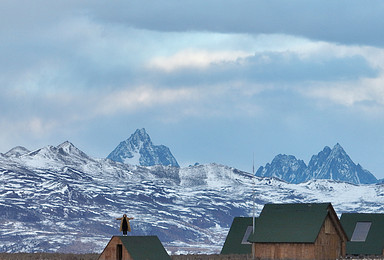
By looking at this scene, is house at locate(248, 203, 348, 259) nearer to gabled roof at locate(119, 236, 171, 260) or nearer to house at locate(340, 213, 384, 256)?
house at locate(340, 213, 384, 256)

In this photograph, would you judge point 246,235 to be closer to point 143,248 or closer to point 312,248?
point 312,248

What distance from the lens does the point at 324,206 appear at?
92.9 m

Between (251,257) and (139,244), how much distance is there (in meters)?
27.0

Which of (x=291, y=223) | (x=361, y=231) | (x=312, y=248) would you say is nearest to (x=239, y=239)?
(x=291, y=223)

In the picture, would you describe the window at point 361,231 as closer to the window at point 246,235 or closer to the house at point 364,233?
the house at point 364,233

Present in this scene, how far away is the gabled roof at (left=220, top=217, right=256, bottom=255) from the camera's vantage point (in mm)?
102400

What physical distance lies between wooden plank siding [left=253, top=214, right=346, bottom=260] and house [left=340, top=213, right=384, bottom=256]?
6145 millimetres

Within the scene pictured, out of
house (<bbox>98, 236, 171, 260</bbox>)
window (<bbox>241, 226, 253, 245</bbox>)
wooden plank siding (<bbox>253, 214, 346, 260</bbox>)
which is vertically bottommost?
house (<bbox>98, 236, 171, 260</bbox>)

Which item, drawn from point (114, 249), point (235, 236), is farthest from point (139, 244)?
point (235, 236)

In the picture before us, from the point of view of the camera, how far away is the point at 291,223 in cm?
9300

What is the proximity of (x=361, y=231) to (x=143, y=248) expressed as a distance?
39.6 m

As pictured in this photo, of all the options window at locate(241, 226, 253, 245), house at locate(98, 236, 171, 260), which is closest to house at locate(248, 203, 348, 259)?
window at locate(241, 226, 253, 245)

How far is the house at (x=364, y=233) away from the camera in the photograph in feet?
328

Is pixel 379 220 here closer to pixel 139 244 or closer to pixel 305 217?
pixel 305 217
